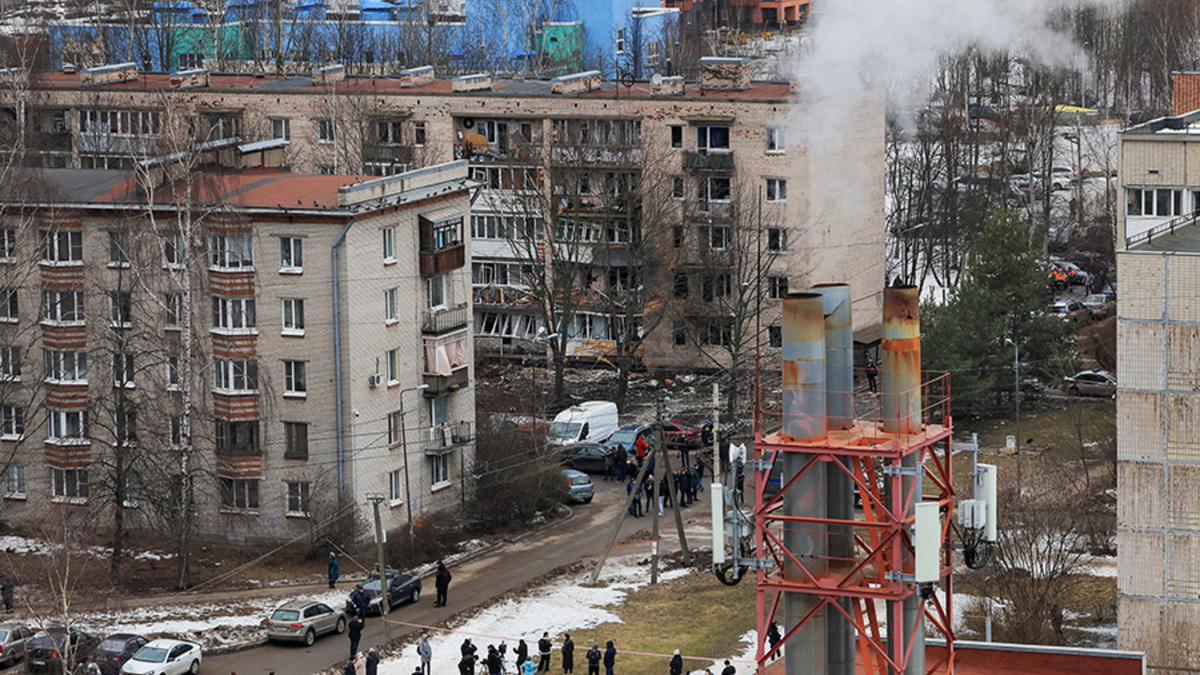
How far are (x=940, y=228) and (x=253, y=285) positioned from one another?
40906mm

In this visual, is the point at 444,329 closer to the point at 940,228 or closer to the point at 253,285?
the point at 253,285

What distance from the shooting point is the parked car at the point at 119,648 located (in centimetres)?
4297

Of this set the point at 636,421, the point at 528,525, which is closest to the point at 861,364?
the point at 636,421

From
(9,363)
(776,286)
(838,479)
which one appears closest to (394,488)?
(9,363)

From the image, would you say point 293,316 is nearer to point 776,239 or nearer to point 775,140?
point 776,239

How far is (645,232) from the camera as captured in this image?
7175cm

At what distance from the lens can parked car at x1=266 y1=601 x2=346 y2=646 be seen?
45406 mm

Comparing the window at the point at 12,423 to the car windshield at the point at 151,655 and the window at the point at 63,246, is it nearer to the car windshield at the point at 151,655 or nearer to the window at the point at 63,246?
the window at the point at 63,246

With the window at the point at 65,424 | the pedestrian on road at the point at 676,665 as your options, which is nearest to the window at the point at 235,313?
the window at the point at 65,424

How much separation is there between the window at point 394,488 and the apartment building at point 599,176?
1656cm

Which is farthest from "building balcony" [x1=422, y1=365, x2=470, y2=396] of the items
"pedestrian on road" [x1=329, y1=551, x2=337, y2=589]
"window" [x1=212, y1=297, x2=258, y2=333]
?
"pedestrian on road" [x1=329, y1=551, x2=337, y2=589]

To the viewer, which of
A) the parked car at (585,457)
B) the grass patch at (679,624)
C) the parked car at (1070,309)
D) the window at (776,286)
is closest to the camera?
the grass patch at (679,624)

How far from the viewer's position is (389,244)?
54.9 metres

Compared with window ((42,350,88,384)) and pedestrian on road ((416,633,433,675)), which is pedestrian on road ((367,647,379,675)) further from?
window ((42,350,88,384))
